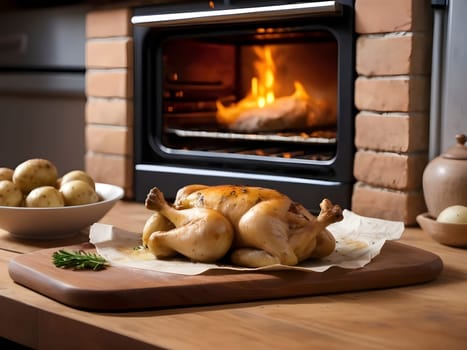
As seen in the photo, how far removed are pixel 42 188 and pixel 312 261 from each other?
520 mm

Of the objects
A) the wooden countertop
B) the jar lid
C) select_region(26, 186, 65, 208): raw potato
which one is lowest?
the wooden countertop

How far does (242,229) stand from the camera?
108cm

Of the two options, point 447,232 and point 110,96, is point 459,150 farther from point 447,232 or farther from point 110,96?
point 110,96

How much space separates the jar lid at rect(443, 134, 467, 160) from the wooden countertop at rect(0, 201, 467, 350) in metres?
0.38

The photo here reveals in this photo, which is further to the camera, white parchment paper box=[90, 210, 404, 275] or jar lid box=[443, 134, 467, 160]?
jar lid box=[443, 134, 467, 160]

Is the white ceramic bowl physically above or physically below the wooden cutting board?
above

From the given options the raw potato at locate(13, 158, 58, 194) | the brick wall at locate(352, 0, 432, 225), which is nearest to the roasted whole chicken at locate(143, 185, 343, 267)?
the raw potato at locate(13, 158, 58, 194)

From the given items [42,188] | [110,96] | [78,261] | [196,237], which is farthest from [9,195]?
[110,96]

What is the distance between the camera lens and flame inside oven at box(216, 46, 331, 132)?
1838 millimetres

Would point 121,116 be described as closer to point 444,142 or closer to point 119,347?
point 444,142

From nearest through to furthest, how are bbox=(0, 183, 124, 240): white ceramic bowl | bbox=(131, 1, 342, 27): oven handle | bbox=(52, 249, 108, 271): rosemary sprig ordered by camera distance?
bbox=(52, 249, 108, 271): rosemary sprig → bbox=(0, 183, 124, 240): white ceramic bowl → bbox=(131, 1, 342, 27): oven handle

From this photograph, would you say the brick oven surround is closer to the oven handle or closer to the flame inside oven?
the oven handle

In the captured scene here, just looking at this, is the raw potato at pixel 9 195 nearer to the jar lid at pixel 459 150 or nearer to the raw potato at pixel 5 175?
the raw potato at pixel 5 175

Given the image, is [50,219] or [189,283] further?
[50,219]
